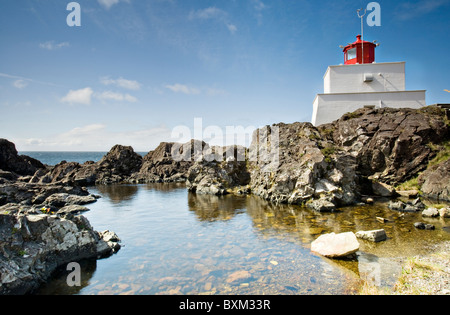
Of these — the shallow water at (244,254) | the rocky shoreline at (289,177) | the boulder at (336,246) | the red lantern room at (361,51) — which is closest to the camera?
the shallow water at (244,254)

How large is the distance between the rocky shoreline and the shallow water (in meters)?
1.14

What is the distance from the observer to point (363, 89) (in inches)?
1436

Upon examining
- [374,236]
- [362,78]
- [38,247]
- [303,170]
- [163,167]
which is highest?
[362,78]

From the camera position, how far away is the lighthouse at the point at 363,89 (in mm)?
33969

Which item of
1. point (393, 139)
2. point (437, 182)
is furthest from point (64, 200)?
point (393, 139)

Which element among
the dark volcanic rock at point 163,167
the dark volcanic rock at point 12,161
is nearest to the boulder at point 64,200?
the dark volcanic rock at point 163,167

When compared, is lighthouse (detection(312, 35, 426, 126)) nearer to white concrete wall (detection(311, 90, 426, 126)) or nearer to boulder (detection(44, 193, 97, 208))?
white concrete wall (detection(311, 90, 426, 126))

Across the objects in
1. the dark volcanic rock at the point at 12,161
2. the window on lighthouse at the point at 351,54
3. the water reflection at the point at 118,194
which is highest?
the window on lighthouse at the point at 351,54

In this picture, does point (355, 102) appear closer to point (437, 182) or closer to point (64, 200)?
point (437, 182)

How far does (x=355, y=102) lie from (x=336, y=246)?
30.0 metres

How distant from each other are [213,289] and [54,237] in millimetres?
5978

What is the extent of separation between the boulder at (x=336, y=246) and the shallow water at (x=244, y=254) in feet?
1.03

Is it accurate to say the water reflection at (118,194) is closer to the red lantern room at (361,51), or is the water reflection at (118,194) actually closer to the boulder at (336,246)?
the boulder at (336,246)
